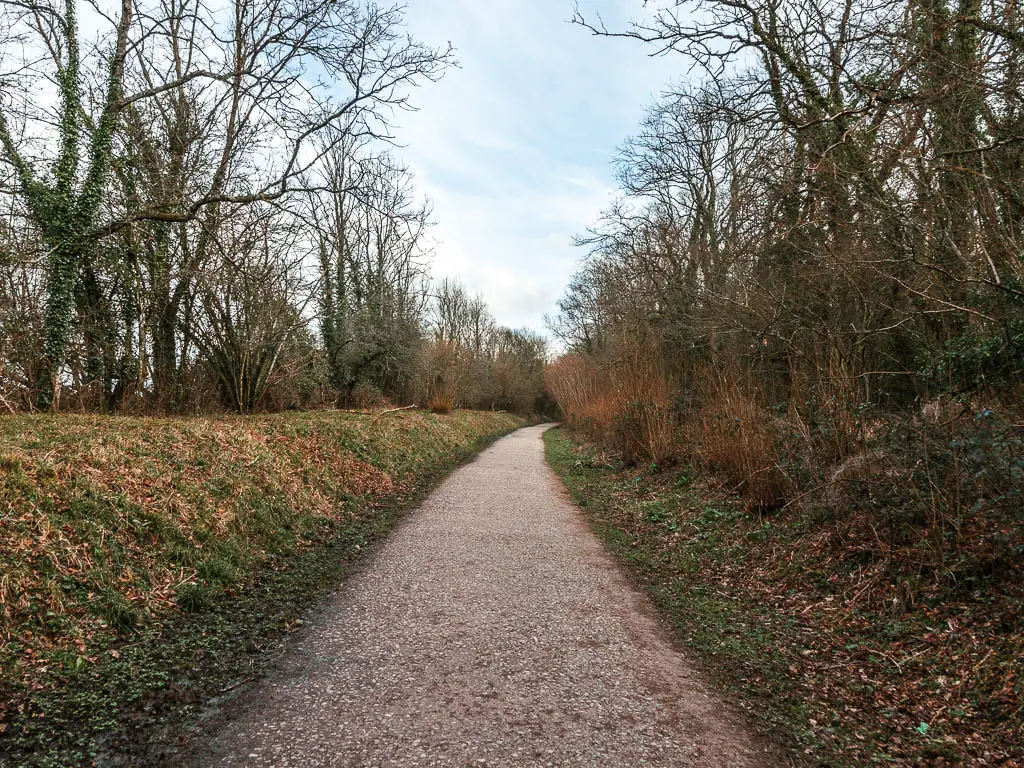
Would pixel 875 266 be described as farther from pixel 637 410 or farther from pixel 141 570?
pixel 141 570

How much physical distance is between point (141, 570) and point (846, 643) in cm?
518

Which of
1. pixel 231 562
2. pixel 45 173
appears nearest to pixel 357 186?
pixel 45 173

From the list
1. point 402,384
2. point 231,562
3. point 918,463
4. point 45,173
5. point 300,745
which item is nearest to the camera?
point 300,745

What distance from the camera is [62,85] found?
9023 mm

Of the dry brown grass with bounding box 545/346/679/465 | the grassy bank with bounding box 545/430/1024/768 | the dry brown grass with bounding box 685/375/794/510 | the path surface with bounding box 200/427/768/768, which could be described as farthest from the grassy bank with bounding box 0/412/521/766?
the dry brown grass with bounding box 545/346/679/465

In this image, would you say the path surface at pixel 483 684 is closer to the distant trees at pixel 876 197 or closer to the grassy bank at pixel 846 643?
the grassy bank at pixel 846 643

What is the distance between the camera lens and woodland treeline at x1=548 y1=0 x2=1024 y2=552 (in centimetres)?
436

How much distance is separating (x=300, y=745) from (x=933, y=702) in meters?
3.40

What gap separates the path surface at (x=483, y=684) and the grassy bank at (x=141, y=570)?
0.40m

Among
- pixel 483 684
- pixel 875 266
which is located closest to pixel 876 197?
pixel 875 266

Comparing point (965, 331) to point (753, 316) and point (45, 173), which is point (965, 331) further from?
point (45, 173)

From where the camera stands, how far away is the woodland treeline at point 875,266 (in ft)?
14.3

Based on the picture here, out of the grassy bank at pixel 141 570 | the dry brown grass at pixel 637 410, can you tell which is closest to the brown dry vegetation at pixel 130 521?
the grassy bank at pixel 141 570

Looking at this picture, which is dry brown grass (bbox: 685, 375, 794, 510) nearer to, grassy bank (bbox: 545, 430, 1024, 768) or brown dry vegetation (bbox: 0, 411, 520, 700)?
grassy bank (bbox: 545, 430, 1024, 768)
